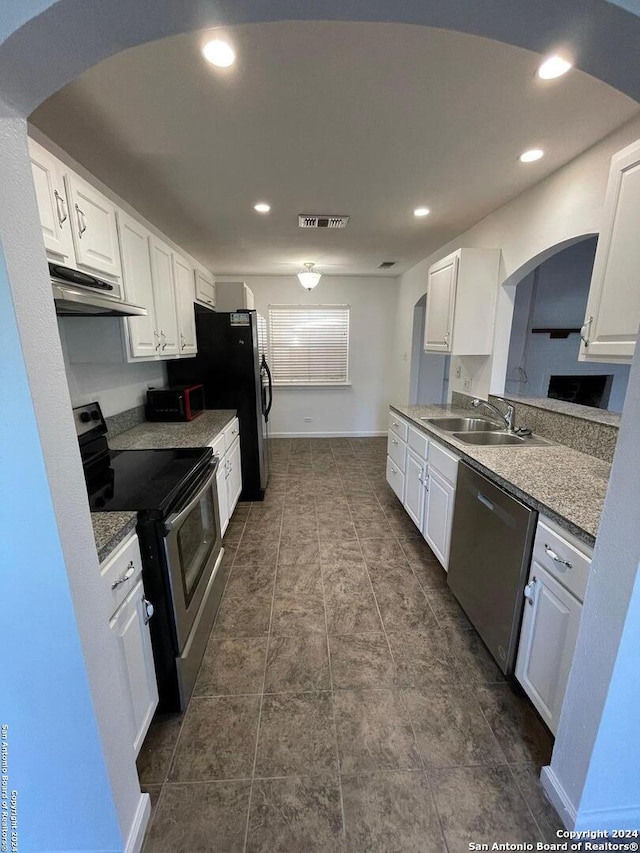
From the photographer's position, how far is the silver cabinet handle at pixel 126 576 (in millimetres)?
1070

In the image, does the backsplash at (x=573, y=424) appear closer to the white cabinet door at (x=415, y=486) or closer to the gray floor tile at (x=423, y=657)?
the white cabinet door at (x=415, y=486)

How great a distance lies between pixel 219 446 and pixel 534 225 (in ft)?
8.74

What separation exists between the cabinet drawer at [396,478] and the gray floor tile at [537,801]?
1862 mm

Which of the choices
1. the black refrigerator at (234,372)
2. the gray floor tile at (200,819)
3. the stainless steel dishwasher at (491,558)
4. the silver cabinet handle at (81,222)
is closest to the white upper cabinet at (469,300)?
the stainless steel dishwasher at (491,558)

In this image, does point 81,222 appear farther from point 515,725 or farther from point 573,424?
point 515,725

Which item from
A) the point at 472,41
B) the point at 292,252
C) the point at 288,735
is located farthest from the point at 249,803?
the point at 292,252

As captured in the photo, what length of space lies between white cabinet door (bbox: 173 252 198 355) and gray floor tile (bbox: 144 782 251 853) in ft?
8.37

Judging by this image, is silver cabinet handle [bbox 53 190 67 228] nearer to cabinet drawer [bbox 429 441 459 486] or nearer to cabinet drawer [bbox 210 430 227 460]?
cabinet drawer [bbox 210 430 227 460]

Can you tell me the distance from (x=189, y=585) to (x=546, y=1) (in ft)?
6.69

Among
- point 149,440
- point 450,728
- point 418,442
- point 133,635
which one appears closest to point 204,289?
point 149,440

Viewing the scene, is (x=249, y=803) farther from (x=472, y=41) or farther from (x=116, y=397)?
(x=472, y=41)

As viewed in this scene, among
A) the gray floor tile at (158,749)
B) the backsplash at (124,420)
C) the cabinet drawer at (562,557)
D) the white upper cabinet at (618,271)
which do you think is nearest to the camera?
the cabinet drawer at (562,557)

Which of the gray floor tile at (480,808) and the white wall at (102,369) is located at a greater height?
the white wall at (102,369)

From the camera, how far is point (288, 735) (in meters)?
1.36
